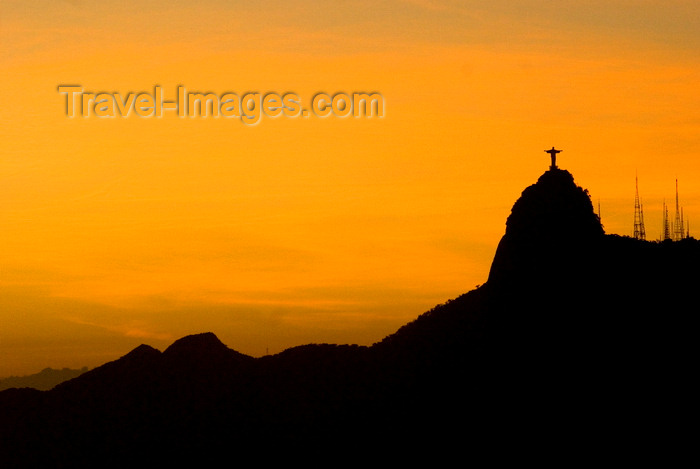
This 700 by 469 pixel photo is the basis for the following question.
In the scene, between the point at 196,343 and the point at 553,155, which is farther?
the point at 196,343

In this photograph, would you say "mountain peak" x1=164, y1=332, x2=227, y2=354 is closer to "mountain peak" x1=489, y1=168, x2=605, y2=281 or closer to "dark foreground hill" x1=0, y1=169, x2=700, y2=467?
"dark foreground hill" x1=0, y1=169, x2=700, y2=467

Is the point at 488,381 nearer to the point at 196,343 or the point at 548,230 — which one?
the point at 548,230

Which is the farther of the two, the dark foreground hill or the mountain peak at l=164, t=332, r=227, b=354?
the mountain peak at l=164, t=332, r=227, b=354

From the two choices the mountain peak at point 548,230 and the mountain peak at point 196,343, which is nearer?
the mountain peak at point 548,230

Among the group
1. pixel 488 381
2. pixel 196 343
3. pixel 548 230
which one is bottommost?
pixel 488 381

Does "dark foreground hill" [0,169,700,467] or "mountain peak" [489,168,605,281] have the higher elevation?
"mountain peak" [489,168,605,281]

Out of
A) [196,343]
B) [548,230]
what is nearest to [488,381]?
[548,230]

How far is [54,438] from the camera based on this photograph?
156625 mm

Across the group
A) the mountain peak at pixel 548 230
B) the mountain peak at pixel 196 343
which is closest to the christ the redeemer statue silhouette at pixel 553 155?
the mountain peak at pixel 548 230

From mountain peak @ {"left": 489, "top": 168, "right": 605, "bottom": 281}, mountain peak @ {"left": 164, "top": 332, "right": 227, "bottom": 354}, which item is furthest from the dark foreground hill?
mountain peak @ {"left": 164, "top": 332, "right": 227, "bottom": 354}

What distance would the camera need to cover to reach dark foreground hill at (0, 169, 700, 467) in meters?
133

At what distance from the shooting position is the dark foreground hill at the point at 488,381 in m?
133

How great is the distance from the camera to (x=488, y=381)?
14025 centimetres

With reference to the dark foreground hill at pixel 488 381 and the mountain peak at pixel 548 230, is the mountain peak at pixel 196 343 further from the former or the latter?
the mountain peak at pixel 548 230
